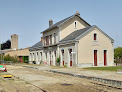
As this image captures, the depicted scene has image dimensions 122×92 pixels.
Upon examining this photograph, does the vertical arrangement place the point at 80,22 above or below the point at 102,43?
above

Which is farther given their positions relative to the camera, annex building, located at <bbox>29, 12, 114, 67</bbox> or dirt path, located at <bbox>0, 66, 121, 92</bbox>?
annex building, located at <bbox>29, 12, 114, 67</bbox>

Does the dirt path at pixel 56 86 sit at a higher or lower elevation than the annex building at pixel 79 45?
lower

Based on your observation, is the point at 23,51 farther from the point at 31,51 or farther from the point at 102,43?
the point at 102,43

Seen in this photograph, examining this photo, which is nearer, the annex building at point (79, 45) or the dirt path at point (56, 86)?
the dirt path at point (56, 86)

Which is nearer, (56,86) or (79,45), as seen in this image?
(56,86)

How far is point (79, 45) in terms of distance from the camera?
1049 inches

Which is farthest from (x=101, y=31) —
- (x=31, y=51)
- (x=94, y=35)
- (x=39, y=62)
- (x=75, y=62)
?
(x=31, y=51)

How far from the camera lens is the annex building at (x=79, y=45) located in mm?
26875

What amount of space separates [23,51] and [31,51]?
9.63 m

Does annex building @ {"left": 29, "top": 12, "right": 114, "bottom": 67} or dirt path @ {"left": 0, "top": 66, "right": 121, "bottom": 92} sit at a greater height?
annex building @ {"left": 29, "top": 12, "right": 114, "bottom": 67}

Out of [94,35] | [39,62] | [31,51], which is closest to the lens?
[94,35]

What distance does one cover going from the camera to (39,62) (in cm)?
3931

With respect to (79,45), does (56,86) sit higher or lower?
A: lower

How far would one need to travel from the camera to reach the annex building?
88.2 feet
